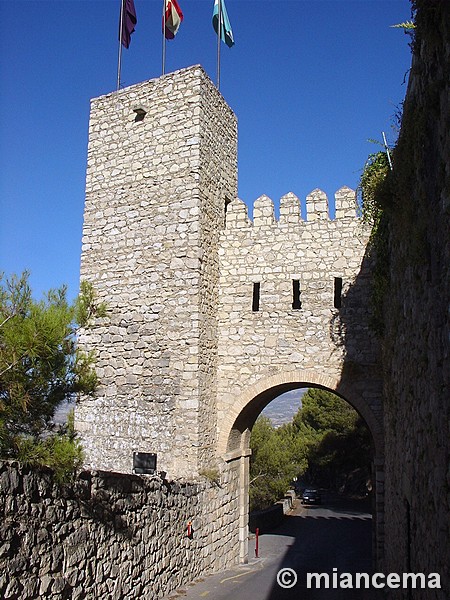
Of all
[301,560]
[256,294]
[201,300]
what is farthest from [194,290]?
[301,560]

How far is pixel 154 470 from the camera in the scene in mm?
8852

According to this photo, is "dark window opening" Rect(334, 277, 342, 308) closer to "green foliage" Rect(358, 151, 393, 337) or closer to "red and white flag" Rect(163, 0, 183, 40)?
"green foliage" Rect(358, 151, 393, 337)

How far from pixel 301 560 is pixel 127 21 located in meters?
11.9

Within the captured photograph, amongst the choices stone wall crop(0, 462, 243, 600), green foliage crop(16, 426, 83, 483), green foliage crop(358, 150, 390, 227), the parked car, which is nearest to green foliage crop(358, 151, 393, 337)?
green foliage crop(358, 150, 390, 227)

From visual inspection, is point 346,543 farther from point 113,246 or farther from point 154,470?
point 113,246

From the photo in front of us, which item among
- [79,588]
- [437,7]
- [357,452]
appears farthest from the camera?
[357,452]

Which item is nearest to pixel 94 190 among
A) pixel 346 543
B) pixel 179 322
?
pixel 179 322

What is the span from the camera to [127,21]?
11.4 m

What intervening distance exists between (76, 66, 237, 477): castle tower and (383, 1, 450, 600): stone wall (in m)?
4.46

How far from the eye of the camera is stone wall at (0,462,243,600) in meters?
4.45

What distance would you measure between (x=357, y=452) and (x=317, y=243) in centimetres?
1929

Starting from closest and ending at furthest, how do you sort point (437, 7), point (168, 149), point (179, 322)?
point (437, 7) < point (179, 322) < point (168, 149)

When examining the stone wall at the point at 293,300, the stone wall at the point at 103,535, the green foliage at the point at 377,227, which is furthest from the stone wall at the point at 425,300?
the stone wall at the point at 293,300

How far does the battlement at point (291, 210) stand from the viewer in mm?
10227
